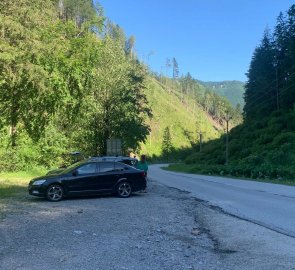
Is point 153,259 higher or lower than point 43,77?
lower

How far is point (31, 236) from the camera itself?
9.22 meters

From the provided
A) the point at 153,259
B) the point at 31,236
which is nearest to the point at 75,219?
the point at 31,236

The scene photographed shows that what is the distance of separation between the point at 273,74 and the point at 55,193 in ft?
230

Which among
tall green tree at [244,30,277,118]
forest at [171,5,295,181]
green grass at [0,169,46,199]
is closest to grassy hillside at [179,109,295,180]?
forest at [171,5,295,181]

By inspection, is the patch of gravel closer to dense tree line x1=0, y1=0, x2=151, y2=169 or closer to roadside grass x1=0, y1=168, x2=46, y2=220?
roadside grass x1=0, y1=168, x2=46, y2=220

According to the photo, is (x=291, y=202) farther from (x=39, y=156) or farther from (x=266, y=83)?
(x=266, y=83)

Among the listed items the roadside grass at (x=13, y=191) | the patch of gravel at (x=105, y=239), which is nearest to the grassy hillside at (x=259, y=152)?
the roadside grass at (x=13, y=191)

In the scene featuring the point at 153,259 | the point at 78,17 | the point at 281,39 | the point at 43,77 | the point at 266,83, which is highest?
the point at 78,17

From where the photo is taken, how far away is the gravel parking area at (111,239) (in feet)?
23.6

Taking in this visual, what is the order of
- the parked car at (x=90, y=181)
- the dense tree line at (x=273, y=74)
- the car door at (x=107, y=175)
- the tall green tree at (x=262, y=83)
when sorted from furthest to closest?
the tall green tree at (x=262, y=83), the dense tree line at (x=273, y=74), the car door at (x=107, y=175), the parked car at (x=90, y=181)

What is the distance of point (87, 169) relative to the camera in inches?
719

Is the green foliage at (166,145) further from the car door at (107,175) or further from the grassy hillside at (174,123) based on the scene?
the car door at (107,175)

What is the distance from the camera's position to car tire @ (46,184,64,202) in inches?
669

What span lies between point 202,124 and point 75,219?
175 meters
